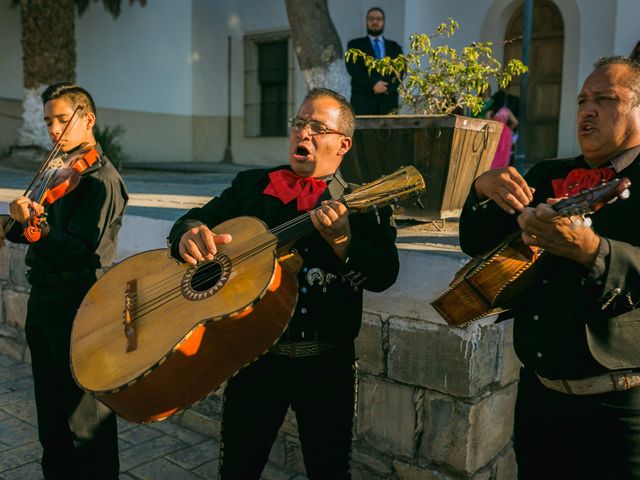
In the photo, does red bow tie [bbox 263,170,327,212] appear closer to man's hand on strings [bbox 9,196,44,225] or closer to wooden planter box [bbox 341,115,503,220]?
man's hand on strings [bbox 9,196,44,225]

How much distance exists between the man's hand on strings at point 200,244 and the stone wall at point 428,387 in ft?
3.38

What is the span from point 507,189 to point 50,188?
6.26 feet

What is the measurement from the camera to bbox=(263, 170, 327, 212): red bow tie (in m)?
2.29

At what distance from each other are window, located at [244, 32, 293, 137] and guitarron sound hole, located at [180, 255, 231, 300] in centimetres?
1228

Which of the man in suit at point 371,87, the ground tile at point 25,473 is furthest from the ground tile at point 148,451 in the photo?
the man in suit at point 371,87

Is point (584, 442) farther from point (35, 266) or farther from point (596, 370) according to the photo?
point (35, 266)

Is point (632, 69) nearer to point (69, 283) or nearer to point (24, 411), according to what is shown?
point (69, 283)

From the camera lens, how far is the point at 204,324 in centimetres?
202

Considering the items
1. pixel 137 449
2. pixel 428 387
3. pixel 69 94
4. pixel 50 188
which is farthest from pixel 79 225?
pixel 428 387

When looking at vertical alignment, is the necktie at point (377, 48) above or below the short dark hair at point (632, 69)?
above

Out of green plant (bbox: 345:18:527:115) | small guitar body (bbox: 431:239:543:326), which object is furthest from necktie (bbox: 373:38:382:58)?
small guitar body (bbox: 431:239:543:326)

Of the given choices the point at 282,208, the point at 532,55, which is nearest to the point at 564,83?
the point at 532,55

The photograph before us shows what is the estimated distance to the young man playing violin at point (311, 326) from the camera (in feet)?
7.44

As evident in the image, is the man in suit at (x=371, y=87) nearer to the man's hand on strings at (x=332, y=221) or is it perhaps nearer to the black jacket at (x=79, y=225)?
the black jacket at (x=79, y=225)
